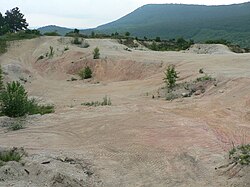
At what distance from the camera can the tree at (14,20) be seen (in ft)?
166

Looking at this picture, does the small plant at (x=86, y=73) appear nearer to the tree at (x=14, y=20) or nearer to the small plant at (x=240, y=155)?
the small plant at (x=240, y=155)

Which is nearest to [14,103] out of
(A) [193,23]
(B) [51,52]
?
(B) [51,52]

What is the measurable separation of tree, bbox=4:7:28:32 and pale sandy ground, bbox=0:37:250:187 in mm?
33140

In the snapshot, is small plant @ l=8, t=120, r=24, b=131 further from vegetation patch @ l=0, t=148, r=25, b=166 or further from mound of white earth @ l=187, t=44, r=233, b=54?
mound of white earth @ l=187, t=44, r=233, b=54

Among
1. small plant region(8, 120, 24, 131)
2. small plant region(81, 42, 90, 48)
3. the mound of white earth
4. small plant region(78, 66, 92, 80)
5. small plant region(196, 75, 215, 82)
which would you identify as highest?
small plant region(81, 42, 90, 48)

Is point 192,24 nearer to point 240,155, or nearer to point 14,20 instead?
point 14,20

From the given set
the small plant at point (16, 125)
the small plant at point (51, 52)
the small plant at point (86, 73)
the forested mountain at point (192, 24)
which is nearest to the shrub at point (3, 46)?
the small plant at point (51, 52)

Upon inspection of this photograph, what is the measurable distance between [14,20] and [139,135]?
43724 millimetres

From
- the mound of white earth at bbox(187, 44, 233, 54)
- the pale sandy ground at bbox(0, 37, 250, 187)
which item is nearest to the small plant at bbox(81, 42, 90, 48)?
the mound of white earth at bbox(187, 44, 233, 54)

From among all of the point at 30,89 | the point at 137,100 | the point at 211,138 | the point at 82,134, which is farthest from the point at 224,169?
the point at 30,89

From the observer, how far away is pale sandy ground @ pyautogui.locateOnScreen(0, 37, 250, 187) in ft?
25.2

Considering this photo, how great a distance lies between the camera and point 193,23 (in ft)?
355

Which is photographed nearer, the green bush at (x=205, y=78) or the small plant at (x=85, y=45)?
the green bush at (x=205, y=78)

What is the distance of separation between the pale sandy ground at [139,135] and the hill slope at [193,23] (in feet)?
146
